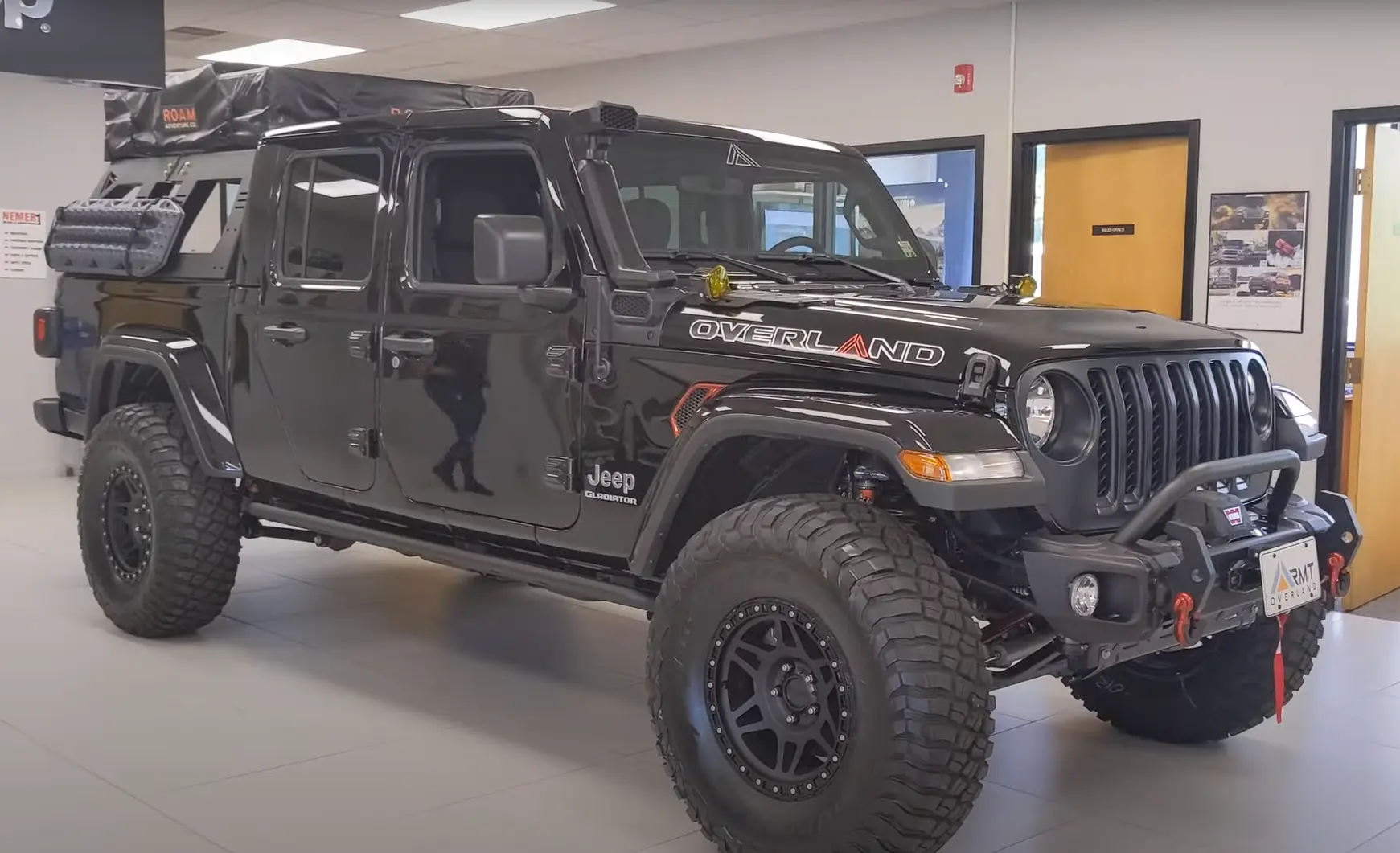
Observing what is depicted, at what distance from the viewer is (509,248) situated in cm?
346

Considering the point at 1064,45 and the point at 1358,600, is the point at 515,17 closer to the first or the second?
the point at 1064,45

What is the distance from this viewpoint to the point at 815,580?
9.43 ft

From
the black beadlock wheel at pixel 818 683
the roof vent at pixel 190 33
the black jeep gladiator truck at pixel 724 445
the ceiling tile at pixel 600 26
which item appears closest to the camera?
the black beadlock wheel at pixel 818 683

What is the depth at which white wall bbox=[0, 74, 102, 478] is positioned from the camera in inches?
348

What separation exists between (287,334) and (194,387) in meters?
0.58

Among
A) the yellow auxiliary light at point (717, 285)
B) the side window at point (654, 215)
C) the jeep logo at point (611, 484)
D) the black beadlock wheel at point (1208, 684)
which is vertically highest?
the side window at point (654, 215)

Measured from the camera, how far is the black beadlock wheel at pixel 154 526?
4.74 metres

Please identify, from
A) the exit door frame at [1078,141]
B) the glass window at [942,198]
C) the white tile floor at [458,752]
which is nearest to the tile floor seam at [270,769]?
the white tile floor at [458,752]

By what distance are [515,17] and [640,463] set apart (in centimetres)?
582

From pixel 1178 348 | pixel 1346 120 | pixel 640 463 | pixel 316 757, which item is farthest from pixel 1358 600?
pixel 316 757

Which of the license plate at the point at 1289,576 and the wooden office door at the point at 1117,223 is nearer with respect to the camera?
the license plate at the point at 1289,576

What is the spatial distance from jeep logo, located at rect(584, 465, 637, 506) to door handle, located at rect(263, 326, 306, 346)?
1309mm

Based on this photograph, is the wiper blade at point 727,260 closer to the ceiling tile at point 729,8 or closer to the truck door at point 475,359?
the truck door at point 475,359

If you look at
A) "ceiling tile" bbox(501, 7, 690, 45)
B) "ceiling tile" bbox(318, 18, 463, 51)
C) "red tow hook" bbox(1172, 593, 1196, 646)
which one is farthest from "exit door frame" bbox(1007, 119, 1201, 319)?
"red tow hook" bbox(1172, 593, 1196, 646)
